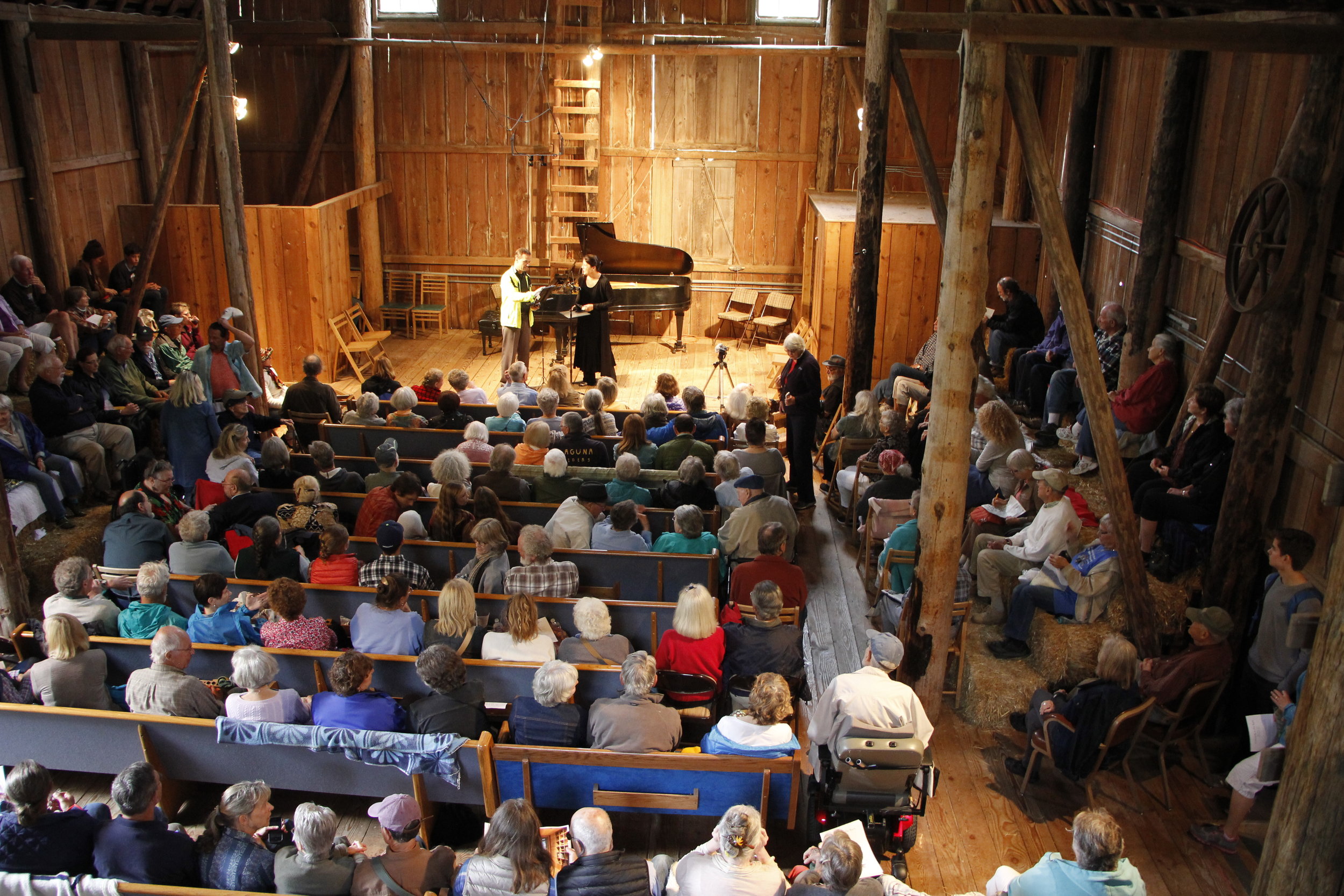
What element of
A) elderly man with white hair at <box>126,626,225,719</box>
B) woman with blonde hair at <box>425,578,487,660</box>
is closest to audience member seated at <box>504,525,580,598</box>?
woman with blonde hair at <box>425,578,487,660</box>

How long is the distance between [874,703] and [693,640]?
0.95m

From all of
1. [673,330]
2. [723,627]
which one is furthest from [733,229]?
[723,627]

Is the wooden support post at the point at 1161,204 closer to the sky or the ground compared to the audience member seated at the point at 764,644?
closer to the sky

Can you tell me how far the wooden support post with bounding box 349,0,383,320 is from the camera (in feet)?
43.4

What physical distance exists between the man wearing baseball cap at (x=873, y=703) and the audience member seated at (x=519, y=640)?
1.35 metres

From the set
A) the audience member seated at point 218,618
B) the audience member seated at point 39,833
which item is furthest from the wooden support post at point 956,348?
the audience member seated at point 39,833

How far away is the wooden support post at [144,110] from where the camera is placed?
1239 centimetres

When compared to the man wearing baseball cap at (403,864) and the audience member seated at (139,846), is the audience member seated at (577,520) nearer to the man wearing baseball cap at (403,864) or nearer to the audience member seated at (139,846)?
the man wearing baseball cap at (403,864)

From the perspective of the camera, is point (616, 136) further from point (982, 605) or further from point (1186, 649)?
point (1186, 649)

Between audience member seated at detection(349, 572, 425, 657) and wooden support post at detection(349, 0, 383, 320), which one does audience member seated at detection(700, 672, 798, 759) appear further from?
wooden support post at detection(349, 0, 383, 320)

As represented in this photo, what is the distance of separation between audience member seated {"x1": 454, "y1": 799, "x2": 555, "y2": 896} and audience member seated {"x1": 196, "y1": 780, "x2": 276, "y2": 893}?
75 cm

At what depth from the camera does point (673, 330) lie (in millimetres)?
14625

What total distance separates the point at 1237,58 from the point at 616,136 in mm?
8283

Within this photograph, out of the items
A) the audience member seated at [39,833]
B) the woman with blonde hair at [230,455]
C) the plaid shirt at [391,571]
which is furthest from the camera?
the woman with blonde hair at [230,455]
